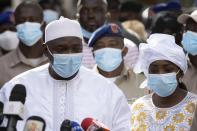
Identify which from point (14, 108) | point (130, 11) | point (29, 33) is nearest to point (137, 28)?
point (130, 11)

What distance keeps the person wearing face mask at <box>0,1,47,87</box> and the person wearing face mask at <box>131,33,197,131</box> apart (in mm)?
2852

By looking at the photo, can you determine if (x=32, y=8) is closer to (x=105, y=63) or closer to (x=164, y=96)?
(x=105, y=63)

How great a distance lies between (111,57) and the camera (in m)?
10.1

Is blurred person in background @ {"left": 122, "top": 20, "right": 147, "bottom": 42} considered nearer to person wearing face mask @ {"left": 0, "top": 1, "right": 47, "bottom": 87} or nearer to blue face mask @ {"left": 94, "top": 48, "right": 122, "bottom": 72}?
person wearing face mask @ {"left": 0, "top": 1, "right": 47, "bottom": 87}

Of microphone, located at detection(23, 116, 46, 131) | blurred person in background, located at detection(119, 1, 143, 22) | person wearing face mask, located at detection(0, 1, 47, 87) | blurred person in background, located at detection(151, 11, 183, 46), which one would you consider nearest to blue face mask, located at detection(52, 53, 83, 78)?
microphone, located at detection(23, 116, 46, 131)

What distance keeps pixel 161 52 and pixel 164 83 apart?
322mm

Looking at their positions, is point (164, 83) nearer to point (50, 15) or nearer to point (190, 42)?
point (190, 42)

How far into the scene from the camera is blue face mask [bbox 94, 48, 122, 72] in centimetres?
1013

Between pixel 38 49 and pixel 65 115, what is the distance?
10.4 ft

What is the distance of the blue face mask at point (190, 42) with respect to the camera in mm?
9547

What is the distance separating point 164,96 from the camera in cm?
848

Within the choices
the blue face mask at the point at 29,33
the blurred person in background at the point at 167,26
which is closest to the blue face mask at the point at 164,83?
the blurred person in background at the point at 167,26

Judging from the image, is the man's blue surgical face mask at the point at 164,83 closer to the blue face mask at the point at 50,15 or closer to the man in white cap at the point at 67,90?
the man in white cap at the point at 67,90

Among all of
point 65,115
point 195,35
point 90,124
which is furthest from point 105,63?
point 90,124
